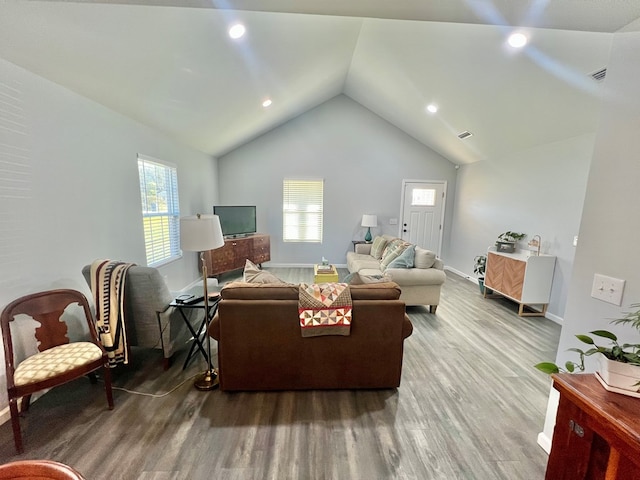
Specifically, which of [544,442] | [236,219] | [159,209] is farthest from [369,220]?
[544,442]

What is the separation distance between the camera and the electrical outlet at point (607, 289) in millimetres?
1317

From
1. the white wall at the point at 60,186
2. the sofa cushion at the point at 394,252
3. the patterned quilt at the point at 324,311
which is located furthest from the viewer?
the sofa cushion at the point at 394,252

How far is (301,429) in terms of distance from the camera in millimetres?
1775

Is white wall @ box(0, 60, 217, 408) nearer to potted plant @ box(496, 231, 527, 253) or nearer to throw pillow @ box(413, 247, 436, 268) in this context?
throw pillow @ box(413, 247, 436, 268)

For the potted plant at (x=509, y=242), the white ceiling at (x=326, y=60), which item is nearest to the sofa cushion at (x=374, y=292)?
the white ceiling at (x=326, y=60)

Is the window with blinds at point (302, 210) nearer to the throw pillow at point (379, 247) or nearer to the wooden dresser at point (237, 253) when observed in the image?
the wooden dresser at point (237, 253)

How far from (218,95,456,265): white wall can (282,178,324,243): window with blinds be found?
13cm

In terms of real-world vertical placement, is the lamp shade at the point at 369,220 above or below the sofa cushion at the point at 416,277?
above

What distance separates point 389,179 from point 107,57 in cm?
517

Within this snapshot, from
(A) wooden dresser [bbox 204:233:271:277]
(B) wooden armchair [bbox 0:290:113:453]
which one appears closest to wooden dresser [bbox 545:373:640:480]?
(B) wooden armchair [bbox 0:290:113:453]

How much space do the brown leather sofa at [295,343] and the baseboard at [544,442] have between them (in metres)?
0.91

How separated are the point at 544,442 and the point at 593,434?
993 millimetres

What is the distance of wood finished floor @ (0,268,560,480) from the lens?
1.52m

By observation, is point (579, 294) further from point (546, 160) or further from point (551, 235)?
point (546, 160)
